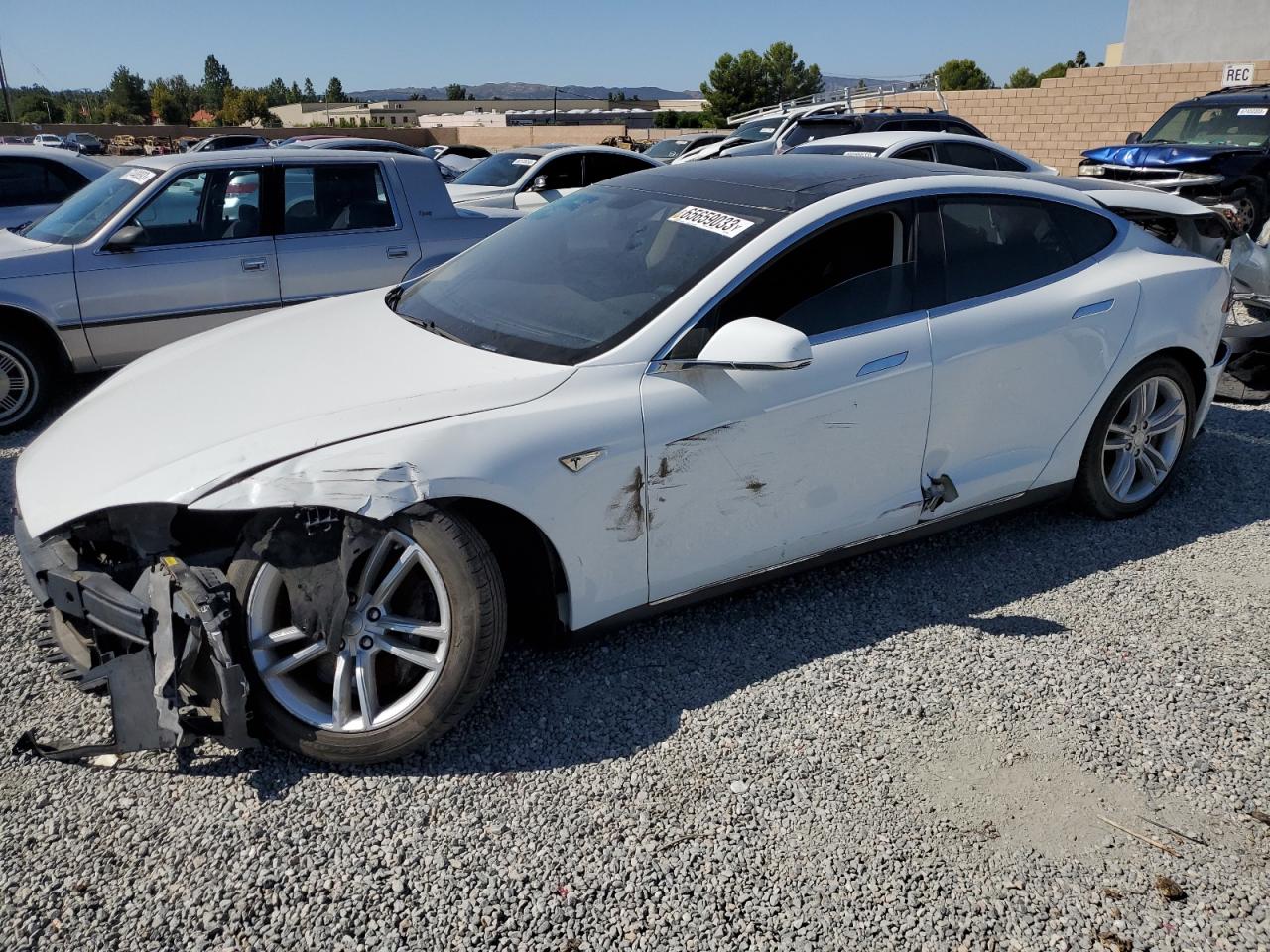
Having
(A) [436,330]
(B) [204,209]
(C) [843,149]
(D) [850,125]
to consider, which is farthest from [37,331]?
(D) [850,125]

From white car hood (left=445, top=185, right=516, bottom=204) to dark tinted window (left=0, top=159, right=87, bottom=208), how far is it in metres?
3.55

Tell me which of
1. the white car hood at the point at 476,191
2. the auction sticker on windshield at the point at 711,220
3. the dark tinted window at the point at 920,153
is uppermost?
the dark tinted window at the point at 920,153

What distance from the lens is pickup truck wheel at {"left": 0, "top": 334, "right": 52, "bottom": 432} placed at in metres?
5.78

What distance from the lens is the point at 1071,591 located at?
3.82 m

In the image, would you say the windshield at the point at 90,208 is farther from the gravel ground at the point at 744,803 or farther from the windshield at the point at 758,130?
the windshield at the point at 758,130

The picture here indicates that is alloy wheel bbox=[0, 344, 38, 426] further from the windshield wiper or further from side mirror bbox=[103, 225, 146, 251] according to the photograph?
the windshield wiper

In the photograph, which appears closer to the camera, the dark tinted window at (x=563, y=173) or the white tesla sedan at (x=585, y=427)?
the white tesla sedan at (x=585, y=427)

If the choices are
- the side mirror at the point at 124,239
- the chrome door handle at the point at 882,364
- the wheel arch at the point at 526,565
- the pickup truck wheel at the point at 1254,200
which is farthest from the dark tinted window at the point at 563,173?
the wheel arch at the point at 526,565

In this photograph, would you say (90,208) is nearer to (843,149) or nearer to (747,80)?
(843,149)

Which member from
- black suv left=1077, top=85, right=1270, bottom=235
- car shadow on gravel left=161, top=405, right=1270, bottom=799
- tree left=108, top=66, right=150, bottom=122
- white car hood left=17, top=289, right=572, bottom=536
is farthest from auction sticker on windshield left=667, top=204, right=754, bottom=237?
tree left=108, top=66, right=150, bottom=122

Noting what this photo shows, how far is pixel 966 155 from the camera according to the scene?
1007 cm

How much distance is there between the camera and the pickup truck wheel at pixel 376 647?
2.68 m

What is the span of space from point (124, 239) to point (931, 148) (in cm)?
744

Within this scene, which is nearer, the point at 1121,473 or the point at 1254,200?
the point at 1121,473
